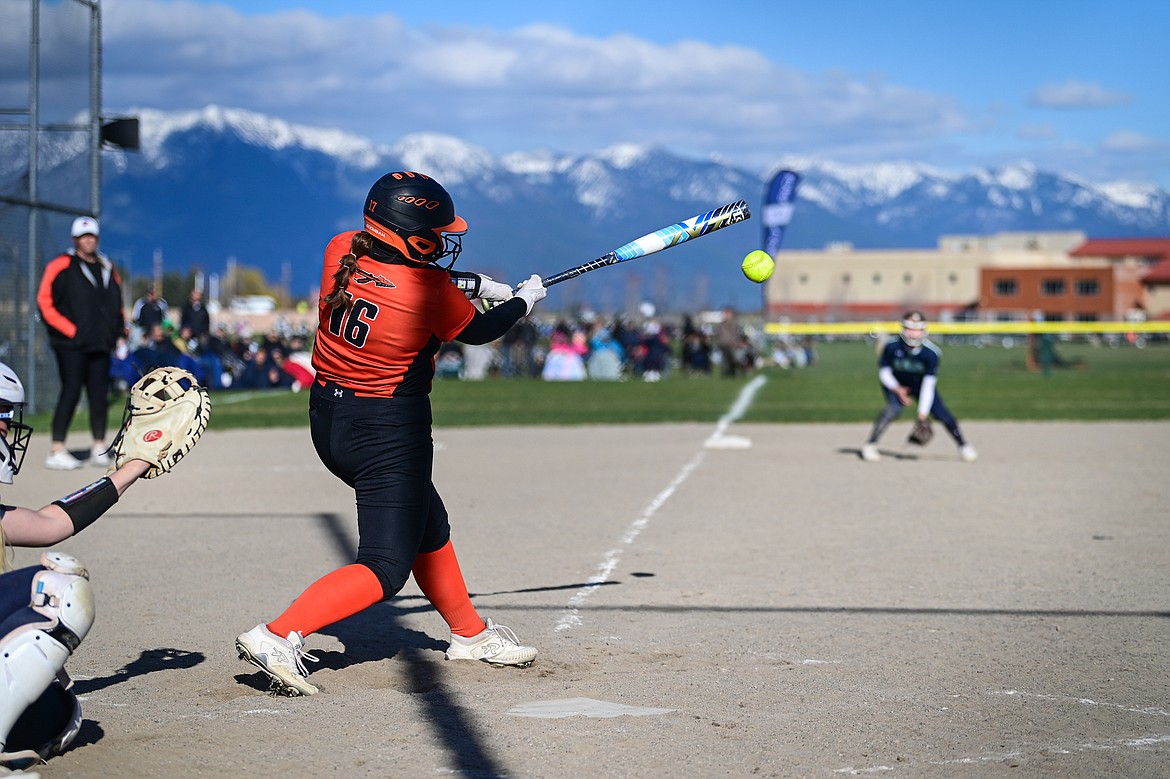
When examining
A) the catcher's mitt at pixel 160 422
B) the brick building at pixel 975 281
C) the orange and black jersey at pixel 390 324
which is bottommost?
the brick building at pixel 975 281

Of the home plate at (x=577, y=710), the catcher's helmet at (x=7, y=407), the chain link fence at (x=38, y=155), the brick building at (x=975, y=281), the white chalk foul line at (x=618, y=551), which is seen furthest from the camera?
the brick building at (x=975, y=281)

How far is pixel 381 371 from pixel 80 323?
29.7ft

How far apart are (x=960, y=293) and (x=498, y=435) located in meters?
140

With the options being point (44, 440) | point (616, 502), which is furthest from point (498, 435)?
point (616, 502)

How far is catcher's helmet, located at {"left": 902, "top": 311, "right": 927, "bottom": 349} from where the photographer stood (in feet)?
50.7

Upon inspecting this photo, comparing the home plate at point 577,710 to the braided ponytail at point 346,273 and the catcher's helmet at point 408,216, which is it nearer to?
the braided ponytail at point 346,273

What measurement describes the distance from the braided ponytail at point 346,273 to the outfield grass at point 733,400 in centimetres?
1432

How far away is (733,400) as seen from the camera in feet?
88.2

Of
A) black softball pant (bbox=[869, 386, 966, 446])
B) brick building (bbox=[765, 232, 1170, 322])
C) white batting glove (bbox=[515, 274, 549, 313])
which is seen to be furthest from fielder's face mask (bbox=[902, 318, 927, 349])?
brick building (bbox=[765, 232, 1170, 322])

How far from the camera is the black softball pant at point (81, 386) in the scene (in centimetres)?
1371

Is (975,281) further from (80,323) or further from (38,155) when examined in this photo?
(80,323)

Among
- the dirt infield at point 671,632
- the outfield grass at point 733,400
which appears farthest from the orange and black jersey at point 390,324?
the outfield grass at point 733,400

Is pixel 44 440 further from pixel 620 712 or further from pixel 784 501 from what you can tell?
pixel 620 712

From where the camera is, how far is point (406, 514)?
5.68 m
